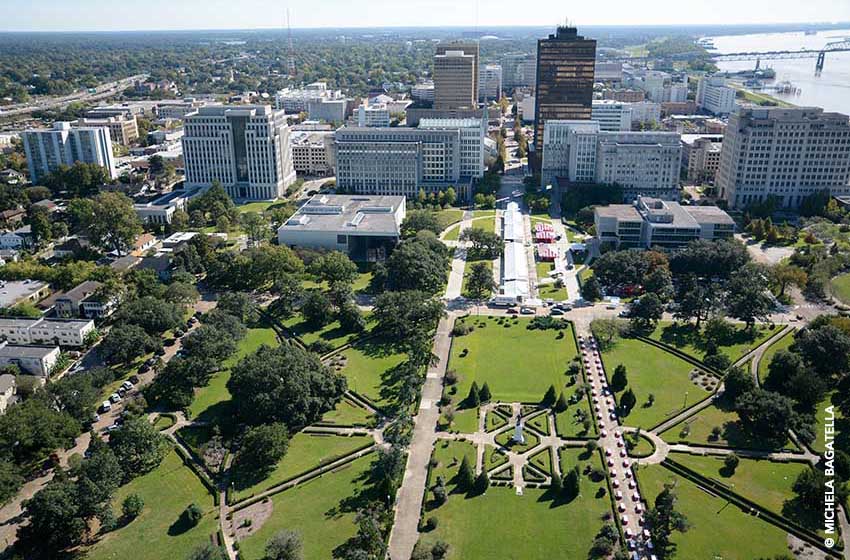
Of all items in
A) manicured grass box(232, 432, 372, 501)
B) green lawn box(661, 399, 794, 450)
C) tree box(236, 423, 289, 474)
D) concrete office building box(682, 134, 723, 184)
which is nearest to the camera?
manicured grass box(232, 432, 372, 501)

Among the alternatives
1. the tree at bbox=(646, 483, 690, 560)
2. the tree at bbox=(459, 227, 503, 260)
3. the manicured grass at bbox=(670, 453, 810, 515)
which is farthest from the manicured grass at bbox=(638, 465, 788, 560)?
the tree at bbox=(459, 227, 503, 260)

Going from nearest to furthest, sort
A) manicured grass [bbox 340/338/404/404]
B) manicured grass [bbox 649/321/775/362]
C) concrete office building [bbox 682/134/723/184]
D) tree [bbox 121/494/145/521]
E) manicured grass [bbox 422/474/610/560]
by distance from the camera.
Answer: manicured grass [bbox 422/474/610/560], tree [bbox 121/494/145/521], manicured grass [bbox 340/338/404/404], manicured grass [bbox 649/321/775/362], concrete office building [bbox 682/134/723/184]

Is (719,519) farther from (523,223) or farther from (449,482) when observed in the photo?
(523,223)

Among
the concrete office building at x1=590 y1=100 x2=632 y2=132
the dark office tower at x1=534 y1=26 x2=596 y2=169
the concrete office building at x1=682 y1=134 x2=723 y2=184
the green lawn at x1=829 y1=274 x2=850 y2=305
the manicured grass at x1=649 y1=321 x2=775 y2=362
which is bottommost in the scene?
the manicured grass at x1=649 y1=321 x2=775 y2=362

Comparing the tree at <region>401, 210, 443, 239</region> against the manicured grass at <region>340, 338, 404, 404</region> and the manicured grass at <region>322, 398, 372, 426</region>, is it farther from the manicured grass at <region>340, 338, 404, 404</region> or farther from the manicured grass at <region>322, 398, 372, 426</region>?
the manicured grass at <region>322, 398, 372, 426</region>

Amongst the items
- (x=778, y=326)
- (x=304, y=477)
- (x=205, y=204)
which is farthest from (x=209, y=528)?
(x=205, y=204)

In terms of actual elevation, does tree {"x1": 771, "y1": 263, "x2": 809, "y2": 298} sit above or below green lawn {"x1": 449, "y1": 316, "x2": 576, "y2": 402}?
Result: above

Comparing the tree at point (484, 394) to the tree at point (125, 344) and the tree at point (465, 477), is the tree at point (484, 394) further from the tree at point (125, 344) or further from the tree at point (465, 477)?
the tree at point (125, 344)

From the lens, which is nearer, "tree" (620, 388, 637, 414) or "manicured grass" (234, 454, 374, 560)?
"manicured grass" (234, 454, 374, 560)
